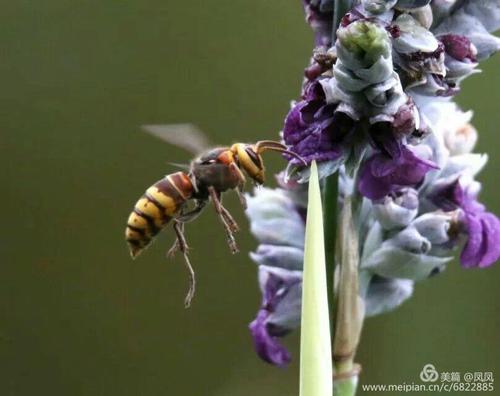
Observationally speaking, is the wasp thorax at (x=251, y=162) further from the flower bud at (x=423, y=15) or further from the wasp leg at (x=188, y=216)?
the flower bud at (x=423, y=15)

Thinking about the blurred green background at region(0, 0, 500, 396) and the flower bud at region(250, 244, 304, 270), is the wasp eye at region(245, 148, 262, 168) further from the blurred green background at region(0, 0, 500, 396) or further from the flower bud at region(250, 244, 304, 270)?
the blurred green background at region(0, 0, 500, 396)

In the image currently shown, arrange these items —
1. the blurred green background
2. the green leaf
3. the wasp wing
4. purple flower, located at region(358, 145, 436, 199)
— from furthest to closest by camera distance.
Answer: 1. the blurred green background
2. the wasp wing
3. purple flower, located at region(358, 145, 436, 199)
4. the green leaf

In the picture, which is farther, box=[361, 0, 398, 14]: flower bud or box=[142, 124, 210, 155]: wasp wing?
box=[142, 124, 210, 155]: wasp wing

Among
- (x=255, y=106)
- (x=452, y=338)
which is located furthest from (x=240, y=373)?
(x=255, y=106)

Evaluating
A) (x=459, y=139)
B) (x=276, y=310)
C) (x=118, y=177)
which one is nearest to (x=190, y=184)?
(x=276, y=310)

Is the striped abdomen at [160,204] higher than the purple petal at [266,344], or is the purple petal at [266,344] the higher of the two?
the striped abdomen at [160,204]

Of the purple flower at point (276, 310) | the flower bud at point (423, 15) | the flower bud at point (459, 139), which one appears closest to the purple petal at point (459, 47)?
the flower bud at point (423, 15)

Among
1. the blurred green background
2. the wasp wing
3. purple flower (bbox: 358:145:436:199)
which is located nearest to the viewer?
purple flower (bbox: 358:145:436:199)

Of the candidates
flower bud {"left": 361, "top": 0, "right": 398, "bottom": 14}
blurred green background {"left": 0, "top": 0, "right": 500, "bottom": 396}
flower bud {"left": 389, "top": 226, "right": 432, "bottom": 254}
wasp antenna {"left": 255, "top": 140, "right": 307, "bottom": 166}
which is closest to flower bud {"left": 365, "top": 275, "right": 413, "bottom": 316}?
flower bud {"left": 389, "top": 226, "right": 432, "bottom": 254}
